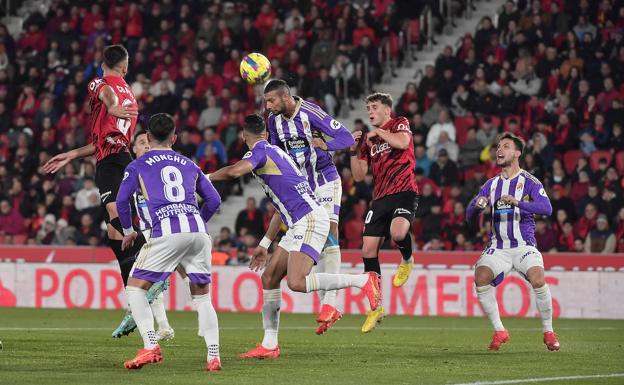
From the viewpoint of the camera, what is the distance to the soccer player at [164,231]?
377 inches

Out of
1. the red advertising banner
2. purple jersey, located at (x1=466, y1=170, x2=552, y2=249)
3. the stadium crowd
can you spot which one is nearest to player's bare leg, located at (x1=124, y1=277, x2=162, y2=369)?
purple jersey, located at (x1=466, y1=170, x2=552, y2=249)

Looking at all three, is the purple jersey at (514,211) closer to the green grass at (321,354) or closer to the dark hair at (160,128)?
the green grass at (321,354)

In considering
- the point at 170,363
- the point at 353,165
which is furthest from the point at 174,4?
the point at 170,363

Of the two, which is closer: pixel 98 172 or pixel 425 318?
pixel 98 172

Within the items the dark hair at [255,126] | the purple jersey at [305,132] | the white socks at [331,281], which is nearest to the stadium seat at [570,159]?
the purple jersey at [305,132]

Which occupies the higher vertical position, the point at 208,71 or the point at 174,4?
the point at 174,4

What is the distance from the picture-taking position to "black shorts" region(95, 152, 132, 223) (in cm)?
1219

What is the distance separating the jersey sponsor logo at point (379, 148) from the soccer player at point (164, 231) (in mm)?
3806

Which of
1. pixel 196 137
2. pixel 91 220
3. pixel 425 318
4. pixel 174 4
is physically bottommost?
pixel 425 318

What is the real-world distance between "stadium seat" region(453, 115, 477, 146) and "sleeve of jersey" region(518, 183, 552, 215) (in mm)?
10283

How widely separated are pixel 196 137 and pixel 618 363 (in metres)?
15.4

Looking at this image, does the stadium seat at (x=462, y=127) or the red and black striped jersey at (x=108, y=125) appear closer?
the red and black striped jersey at (x=108, y=125)

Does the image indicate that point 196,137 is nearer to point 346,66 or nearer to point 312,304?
point 346,66

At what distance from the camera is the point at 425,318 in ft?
61.2
